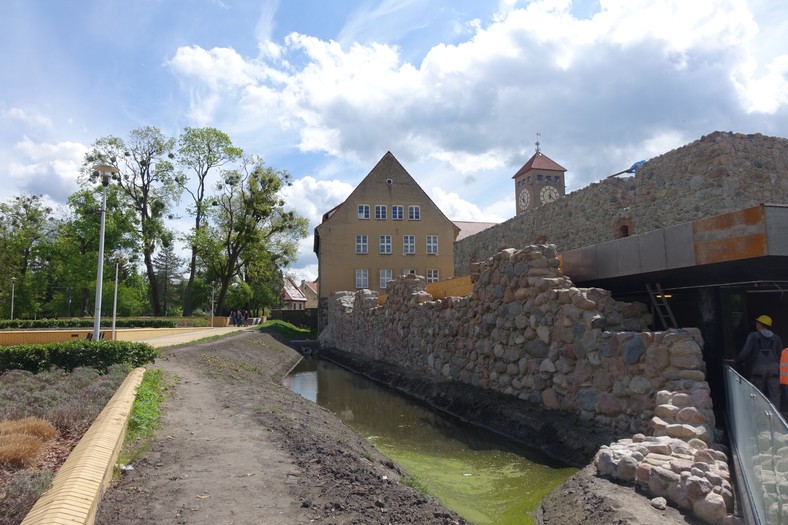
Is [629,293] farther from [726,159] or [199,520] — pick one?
[199,520]

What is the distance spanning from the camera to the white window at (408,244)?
136ft

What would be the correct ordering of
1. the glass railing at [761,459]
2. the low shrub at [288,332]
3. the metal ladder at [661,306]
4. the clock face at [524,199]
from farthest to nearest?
1. the clock face at [524,199]
2. the low shrub at [288,332]
3. the metal ladder at [661,306]
4. the glass railing at [761,459]

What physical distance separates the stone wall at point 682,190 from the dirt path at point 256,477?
10476 mm

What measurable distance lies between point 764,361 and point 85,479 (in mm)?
8299

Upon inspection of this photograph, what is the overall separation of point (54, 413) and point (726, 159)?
14.2 meters

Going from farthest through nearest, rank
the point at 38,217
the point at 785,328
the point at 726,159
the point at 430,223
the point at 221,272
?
the point at 38,217
the point at 221,272
the point at 430,223
the point at 726,159
the point at 785,328

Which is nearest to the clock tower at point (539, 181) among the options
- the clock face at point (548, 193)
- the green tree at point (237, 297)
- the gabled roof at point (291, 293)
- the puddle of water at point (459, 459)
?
the clock face at point (548, 193)

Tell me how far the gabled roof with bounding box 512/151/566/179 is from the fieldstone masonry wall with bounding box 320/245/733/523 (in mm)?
46146

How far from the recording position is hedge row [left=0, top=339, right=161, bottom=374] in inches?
479

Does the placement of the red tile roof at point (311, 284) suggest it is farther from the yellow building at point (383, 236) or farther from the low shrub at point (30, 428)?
the low shrub at point (30, 428)

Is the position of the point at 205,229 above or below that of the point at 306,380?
above

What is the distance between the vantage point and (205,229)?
44.5 m

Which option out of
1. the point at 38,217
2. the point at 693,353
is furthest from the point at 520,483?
the point at 38,217

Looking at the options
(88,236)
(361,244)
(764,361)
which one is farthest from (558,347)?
(88,236)
